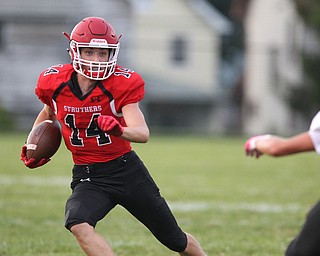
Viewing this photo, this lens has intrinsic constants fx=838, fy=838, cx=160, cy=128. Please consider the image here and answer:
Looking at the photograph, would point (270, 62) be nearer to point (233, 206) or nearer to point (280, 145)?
point (233, 206)

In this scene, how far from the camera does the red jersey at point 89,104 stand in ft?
15.3

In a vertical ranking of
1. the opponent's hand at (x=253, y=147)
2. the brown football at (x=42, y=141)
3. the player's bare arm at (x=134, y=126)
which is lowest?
the brown football at (x=42, y=141)

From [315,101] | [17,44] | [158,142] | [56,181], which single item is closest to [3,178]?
[56,181]

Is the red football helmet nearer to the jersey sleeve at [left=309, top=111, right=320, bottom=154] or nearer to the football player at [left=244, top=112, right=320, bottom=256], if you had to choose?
the football player at [left=244, top=112, right=320, bottom=256]

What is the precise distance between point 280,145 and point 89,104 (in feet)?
4.16

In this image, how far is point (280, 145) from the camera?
3832 millimetres

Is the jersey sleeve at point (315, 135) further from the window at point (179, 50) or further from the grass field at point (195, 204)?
the window at point (179, 50)

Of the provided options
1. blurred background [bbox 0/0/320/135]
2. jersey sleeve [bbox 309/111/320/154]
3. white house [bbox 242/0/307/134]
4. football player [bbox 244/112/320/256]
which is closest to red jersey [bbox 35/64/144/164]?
football player [bbox 244/112/320/256]

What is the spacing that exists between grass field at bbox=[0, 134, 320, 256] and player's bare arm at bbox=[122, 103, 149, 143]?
1.72 metres

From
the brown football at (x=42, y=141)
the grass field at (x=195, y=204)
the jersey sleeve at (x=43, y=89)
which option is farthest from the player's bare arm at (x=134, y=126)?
the grass field at (x=195, y=204)

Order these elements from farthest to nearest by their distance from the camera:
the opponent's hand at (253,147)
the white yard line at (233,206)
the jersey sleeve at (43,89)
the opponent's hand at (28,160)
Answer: the white yard line at (233,206)
the opponent's hand at (28,160)
the jersey sleeve at (43,89)
the opponent's hand at (253,147)

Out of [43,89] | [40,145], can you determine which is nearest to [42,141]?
[40,145]

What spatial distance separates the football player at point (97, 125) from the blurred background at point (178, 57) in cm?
2055

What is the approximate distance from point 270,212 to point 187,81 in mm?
25054
